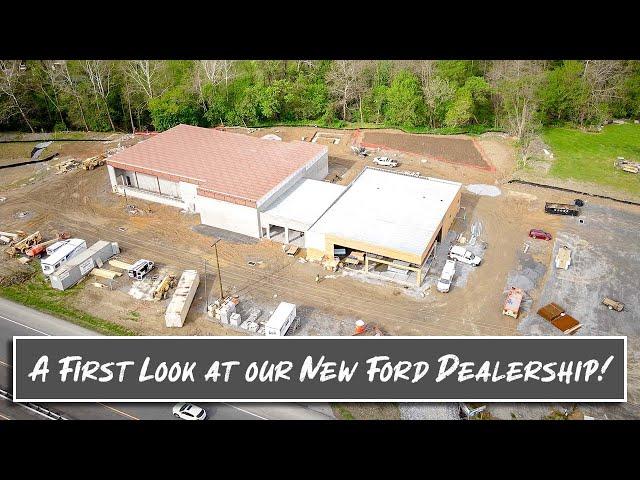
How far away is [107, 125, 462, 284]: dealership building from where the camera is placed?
132ft

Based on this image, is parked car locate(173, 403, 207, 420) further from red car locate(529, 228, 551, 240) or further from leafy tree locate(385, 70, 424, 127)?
leafy tree locate(385, 70, 424, 127)

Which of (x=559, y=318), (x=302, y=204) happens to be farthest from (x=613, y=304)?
(x=302, y=204)

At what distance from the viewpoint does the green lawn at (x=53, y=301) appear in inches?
1371

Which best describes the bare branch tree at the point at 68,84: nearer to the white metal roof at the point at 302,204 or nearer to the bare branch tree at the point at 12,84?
the bare branch tree at the point at 12,84

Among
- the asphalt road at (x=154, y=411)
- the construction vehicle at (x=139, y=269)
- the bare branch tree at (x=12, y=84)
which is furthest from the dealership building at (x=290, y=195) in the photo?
the bare branch tree at (x=12, y=84)

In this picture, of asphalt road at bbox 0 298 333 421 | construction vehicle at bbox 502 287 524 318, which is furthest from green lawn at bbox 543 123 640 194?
asphalt road at bbox 0 298 333 421

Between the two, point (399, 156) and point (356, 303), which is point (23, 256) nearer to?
point (356, 303)

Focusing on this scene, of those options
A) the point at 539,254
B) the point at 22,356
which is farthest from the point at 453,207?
the point at 22,356

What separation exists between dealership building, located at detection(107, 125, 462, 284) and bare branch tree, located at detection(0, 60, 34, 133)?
25.9 metres

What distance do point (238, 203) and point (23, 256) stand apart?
18948 mm

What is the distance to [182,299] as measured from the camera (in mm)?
35875

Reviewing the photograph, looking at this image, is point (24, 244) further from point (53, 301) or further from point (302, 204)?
point (302, 204)

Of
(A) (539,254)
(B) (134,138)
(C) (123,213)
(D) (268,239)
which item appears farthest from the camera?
(B) (134,138)

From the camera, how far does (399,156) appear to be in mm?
61938
